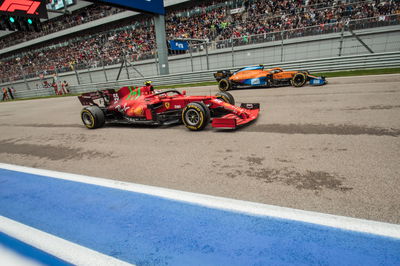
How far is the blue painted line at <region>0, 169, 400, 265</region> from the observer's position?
1.70m

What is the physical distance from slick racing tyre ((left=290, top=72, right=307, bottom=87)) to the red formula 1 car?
463 cm

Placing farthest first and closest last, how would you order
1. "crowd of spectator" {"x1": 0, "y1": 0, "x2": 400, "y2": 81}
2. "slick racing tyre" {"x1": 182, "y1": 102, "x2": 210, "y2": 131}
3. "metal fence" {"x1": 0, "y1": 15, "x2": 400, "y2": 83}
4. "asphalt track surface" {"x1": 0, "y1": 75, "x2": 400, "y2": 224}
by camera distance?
"crowd of spectator" {"x1": 0, "y1": 0, "x2": 400, "y2": 81}, "metal fence" {"x1": 0, "y1": 15, "x2": 400, "y2": 83}, "slick racing tyre" {"x1": 182, "y1": 102, "x2": 210, "y2": 131}, "asphalt track surface" {"x1": 0, "y1": 75, "x2": 400, "y2": 224}

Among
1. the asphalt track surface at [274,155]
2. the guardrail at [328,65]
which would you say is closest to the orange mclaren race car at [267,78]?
the asphalt track surface at [274,155]

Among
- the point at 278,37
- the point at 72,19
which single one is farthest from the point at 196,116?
the point at 72,19

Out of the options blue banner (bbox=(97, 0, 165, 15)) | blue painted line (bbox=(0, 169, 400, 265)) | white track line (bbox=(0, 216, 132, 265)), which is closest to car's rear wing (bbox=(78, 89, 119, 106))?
blue painted line (bbox=(0, 169, 400, 265))

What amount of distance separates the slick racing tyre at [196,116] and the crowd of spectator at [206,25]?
42.7 ft

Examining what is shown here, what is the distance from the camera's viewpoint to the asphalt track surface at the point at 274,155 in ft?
8.02

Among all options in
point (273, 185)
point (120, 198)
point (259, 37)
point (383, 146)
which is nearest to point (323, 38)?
point (259, 37)

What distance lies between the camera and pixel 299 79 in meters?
9.41

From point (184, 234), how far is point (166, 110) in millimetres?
4119

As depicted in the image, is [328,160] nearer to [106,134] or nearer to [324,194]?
[324,194]

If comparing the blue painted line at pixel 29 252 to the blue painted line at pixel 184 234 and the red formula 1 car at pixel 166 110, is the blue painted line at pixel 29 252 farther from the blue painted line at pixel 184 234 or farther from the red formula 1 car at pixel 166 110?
the red formula 1 car at pixel 166 110

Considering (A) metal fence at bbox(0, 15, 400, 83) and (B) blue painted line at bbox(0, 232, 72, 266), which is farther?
(A) metal fence at bbox(0, 15, 400, 83)

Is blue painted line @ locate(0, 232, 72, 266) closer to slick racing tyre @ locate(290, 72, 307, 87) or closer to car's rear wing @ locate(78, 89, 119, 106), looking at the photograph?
car's rear wing @ locate(78, 89, 119, 106)
